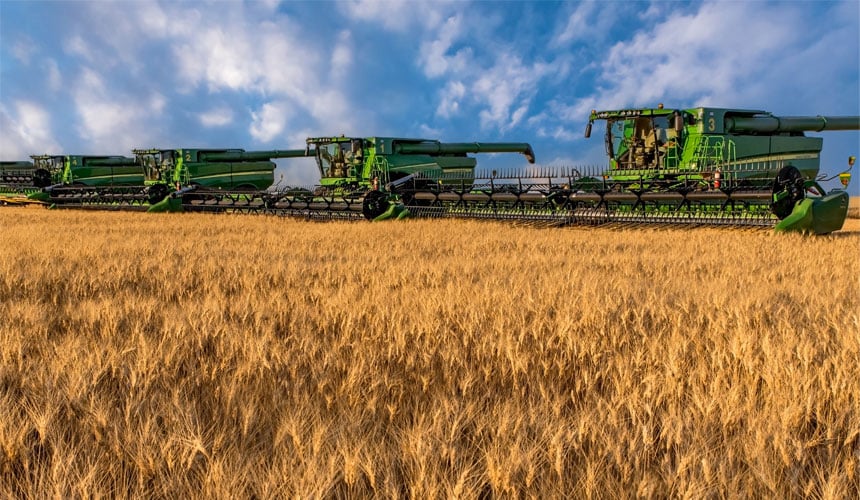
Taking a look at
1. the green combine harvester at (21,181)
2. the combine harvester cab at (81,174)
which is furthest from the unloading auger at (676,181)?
the green combine harvester at (21,181)

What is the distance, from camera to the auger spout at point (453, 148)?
737 inches

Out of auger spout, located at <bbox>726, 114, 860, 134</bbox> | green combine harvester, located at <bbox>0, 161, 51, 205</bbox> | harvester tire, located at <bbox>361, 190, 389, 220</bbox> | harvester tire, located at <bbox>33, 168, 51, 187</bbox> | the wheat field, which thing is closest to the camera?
the wheat field

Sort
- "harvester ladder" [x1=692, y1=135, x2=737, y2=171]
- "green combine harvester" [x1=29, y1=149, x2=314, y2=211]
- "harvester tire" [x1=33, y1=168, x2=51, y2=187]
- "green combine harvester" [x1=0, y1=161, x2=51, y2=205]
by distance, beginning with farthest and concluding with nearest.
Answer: "harvester tire" [x1=33, y1=168, x2=51, y2=187]
"green combine harvester" [x1=0, y1=161, x2=51, y2=205]
"green combine harvester" [x1=29, y1=149, x2=314, y2=211]
"harvester ladder" [x1=692, y1=135, x2=737, y2=171]

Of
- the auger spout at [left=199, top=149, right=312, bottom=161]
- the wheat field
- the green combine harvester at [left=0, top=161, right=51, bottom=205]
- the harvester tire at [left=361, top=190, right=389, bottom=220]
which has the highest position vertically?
the auger spout at [left=199, top=149, right=312, bottom=161]

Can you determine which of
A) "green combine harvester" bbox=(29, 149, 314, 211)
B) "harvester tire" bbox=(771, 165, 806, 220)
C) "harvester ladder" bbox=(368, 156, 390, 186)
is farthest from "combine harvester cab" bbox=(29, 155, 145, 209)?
"harvester tire" bbox=(771, 165, 806, 220)

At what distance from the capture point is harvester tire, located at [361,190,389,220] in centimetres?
1348

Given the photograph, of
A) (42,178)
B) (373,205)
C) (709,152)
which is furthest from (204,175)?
(709,152)

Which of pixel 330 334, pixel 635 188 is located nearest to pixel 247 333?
pixel 330 334

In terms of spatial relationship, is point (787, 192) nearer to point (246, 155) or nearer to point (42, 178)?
point (246, 155)

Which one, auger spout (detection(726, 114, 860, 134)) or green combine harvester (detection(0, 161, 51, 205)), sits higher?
auger spout (detection(726, 114, 860, 134))

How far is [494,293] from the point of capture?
159 inches

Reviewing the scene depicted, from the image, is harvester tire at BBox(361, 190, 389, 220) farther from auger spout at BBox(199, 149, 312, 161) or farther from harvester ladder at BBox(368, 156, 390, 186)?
auger spout at BBox(199, 149, 312, 161)

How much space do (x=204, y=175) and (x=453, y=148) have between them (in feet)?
29.9

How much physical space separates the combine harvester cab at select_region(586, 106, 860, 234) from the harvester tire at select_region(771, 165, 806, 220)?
0.01 meters
